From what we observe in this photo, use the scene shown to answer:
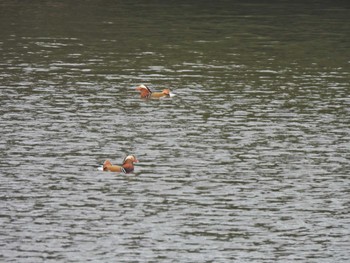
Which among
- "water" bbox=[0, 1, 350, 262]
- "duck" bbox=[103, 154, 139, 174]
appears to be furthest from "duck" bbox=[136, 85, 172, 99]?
"duck" bbox=[103, 154, 139, 174]

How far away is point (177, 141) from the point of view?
44219 millimetres

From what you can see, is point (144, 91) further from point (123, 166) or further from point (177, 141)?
point (123, 166)

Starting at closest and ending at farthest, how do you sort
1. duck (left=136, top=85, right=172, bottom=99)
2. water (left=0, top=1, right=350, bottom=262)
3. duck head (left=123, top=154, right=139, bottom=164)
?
water (left=0, top=1, right=350, bottom=262)
duck head (left=123, top=154, right=139, bottom=164)
duck (left=136, top=85, right=172, bottom=99)

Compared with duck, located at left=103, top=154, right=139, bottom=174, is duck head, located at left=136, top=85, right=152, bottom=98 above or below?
above

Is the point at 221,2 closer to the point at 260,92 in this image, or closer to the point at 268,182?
the point at 260,92

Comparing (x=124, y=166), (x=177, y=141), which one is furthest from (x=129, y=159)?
(x=177, y=141)

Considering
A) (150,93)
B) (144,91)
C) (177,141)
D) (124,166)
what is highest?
(144,91)

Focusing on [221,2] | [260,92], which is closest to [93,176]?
[260,92]

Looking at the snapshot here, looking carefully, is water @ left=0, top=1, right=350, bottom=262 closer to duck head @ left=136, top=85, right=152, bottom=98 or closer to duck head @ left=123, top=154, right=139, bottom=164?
duck head @ left=123, top=154, right=139, bottom=164

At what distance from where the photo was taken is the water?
108 feet

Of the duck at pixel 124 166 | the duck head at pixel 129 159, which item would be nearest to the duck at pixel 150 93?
the duck head at pixel 129 159

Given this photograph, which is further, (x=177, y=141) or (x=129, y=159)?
(x=177, y=141)

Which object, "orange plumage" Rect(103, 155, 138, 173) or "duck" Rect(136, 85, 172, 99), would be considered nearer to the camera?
"orange plumage" Rect(103, 155, 138, 173)

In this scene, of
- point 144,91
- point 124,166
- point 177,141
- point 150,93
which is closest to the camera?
point 124,166
